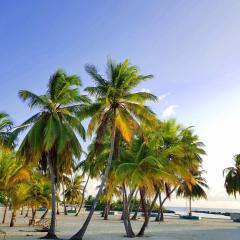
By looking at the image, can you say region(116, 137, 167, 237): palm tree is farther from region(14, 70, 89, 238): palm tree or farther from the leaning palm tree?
the leaning palm tree

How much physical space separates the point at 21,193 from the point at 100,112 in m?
12.4

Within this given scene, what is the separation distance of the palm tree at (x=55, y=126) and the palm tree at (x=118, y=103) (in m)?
1.21

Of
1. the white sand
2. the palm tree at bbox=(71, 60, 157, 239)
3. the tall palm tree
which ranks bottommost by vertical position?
the white sand

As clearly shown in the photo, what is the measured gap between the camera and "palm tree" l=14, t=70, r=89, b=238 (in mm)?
24250

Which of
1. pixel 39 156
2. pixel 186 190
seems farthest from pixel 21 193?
pixel 186 190

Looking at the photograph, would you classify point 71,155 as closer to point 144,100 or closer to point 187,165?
point 144,100

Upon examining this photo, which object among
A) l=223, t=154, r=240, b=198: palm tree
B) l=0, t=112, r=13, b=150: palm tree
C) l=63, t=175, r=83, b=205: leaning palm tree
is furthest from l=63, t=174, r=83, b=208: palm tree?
l=0, t=112, r=13, b=150: palm tree

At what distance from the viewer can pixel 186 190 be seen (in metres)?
60.8

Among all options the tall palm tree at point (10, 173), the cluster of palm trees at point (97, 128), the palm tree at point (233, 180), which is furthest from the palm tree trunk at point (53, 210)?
the palm tree at point (233, 180)

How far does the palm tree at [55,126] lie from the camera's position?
79.6 ft

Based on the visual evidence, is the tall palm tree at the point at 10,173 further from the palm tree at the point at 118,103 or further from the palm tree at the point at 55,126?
the palm tree at the point at 118,103

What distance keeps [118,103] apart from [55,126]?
460 cm

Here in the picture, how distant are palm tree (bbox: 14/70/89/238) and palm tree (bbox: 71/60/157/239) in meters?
1.21

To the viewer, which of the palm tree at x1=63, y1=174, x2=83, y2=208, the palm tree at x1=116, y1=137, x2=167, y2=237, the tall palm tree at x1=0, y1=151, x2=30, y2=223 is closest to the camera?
the palm tree at x1=116, y1=137, x2=167, y2=237
